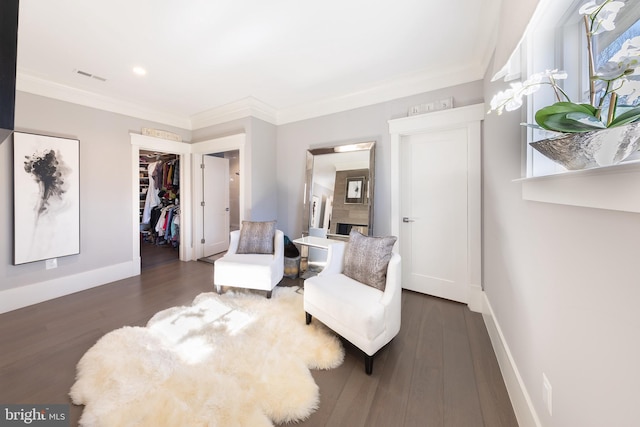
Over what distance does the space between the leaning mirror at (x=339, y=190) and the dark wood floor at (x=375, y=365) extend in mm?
1216

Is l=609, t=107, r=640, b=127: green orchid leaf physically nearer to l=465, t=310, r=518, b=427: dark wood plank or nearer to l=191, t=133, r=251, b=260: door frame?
l=465, t=310, r=518, b=427: dark wood plank

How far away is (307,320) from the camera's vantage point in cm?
207

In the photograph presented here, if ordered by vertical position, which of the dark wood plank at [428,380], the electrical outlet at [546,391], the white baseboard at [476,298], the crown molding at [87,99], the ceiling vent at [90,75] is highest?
the ceiling vent at [90,75]

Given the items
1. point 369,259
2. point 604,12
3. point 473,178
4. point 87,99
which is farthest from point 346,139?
point 87,99

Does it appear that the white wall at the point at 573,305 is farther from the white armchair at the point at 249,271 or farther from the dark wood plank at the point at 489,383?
the white armchair at the point at 249,271

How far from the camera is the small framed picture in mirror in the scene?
3.03m

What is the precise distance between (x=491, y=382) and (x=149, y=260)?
16.6 ft

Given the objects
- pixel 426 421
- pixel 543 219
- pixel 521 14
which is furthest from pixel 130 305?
pixel 521 14

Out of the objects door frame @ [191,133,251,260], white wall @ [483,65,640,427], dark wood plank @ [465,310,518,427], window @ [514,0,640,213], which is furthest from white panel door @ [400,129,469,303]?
door frame @ [191,133,251,260]

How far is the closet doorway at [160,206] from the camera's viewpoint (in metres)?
4.89

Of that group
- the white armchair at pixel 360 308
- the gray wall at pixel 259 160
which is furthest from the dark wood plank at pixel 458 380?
the gray wall at pixel 259 160

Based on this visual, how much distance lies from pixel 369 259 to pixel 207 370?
55.3 inches

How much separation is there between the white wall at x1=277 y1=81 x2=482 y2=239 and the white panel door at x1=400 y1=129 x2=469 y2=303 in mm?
250

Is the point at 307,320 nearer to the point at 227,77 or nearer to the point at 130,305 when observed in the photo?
the point at 130,305
